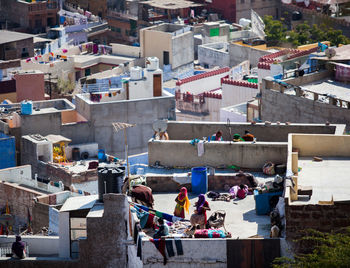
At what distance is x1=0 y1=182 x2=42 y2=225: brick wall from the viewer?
4588cm

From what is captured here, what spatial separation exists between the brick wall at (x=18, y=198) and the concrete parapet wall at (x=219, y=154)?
1237 centimetres

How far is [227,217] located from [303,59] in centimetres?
2597

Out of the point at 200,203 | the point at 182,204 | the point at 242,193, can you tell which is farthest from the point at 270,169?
the point at 200,203

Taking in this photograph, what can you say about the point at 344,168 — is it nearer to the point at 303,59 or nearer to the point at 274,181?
the point at 274,181

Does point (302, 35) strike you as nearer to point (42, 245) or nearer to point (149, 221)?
point (42, 245)

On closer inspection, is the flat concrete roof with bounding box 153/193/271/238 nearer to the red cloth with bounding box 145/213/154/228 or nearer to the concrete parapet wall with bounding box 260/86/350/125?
the red cloth with bounding box 145/213/154/228

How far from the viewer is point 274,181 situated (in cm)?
3047

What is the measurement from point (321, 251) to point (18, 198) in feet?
77.6

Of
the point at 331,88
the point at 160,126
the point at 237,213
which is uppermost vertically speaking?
the point at 160,126

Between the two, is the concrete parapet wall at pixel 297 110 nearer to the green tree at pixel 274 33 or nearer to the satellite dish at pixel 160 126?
the satellite dish at pixel 160 126

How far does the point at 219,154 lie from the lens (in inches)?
1336

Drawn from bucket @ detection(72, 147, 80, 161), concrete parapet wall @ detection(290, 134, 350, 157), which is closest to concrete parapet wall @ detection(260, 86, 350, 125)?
concrete parapet wall @ detection(290, 134, 350, 157)

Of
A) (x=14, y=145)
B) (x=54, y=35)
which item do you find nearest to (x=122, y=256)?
(x=14, y=145)

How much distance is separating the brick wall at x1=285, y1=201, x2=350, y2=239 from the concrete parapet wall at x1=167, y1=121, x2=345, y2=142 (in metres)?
8.45
